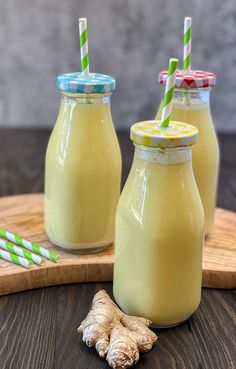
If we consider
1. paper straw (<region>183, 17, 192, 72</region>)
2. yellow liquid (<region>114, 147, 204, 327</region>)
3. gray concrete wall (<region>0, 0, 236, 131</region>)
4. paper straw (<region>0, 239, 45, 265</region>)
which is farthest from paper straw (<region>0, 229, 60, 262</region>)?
gray concrete wall (<region>0, 0, 236, 131</region>)

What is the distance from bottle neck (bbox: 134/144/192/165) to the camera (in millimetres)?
772

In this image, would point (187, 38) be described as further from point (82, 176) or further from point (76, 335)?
point (76, 335)

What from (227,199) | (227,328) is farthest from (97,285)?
(227,199)

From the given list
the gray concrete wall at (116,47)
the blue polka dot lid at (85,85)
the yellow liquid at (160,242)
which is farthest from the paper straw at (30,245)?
the gray concrete wall at (116,47)

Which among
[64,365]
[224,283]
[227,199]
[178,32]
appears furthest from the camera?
[178,32]

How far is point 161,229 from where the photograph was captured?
786 millimetres

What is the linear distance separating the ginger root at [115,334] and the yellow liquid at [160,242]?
36 millimetres

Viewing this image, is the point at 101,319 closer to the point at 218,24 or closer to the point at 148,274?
the point at 148,274

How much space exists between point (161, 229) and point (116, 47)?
123cm

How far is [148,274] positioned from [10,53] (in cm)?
130

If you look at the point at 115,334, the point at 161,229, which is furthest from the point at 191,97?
the point at 115,334

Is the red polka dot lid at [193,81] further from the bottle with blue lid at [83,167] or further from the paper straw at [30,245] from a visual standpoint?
the paper straw at [30,245]

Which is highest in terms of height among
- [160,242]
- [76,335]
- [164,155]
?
[164,155]

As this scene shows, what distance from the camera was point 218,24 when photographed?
190cm
